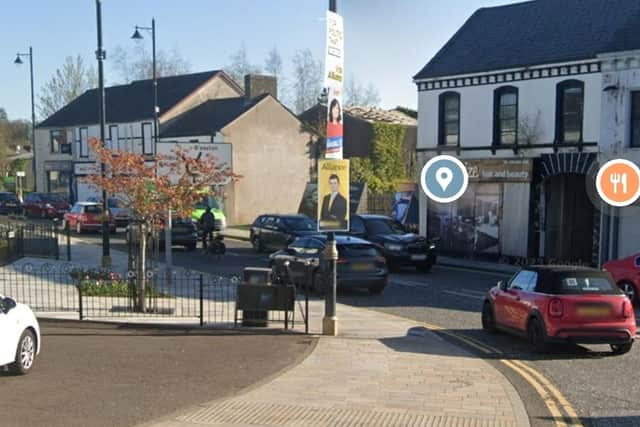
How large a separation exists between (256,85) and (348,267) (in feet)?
105

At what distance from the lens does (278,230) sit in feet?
97.7

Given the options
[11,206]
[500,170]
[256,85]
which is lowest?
[11,206]

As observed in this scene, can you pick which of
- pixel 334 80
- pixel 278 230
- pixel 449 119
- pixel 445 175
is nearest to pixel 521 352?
pixel 334 80

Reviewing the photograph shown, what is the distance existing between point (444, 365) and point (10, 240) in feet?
56.1

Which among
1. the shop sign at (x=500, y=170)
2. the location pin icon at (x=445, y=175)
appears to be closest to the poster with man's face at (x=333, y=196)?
the shop sign at (x=500, y=170)

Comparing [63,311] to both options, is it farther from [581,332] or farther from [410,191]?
[410,191]

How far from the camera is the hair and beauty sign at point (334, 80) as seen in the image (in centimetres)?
1283

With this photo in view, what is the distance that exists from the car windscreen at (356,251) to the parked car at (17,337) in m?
9.76

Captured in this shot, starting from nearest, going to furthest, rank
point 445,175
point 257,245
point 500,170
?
point 500,170 → point 445,175 → point 257,245

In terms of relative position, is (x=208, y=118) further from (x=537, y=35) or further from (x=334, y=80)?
(x=334, y=80)

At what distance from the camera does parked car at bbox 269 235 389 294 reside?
18.9 m

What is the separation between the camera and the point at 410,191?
3681cm

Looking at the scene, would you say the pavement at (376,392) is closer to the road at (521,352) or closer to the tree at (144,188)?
the road at (521,352)

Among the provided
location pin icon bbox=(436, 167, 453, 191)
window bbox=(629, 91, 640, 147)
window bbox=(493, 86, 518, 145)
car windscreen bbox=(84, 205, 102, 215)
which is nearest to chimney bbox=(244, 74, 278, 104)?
car windscreen bbox=(84, 205, 102, 215)
